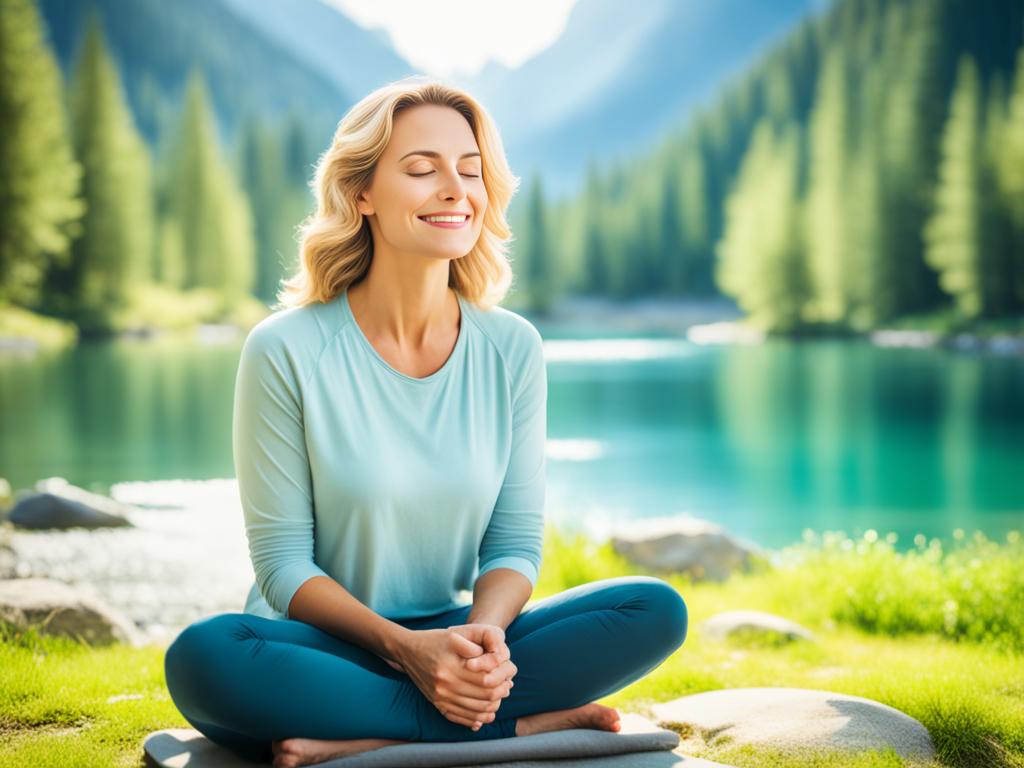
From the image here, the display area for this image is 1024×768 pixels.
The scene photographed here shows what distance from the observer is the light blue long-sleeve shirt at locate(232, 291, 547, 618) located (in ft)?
9.15

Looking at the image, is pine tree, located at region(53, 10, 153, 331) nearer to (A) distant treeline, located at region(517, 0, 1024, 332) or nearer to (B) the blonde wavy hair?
(A) distant treeline, located at region(517, 0, 1024, 332)

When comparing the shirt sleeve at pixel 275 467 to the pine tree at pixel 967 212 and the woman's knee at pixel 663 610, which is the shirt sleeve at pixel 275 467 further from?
the pine tree at pixel 967 212

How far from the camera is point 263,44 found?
156 meters

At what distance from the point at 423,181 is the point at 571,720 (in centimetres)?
149

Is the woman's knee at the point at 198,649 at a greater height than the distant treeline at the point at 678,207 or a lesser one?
lesser

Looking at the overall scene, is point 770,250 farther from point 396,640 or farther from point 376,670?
point 396,640

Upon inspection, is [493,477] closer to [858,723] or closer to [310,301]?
[310,301]

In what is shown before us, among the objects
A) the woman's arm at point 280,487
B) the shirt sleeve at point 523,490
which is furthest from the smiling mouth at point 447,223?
the woman's arm at point 280,487

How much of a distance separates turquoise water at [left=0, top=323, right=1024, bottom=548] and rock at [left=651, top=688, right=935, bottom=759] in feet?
14.6

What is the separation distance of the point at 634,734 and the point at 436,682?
0.61 metres

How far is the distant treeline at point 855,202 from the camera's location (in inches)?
1320

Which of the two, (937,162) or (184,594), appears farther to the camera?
(937,162)

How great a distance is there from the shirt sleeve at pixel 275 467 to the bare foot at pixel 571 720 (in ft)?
2.24

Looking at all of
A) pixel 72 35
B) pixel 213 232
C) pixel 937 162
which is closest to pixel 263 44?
pixel 72 35
